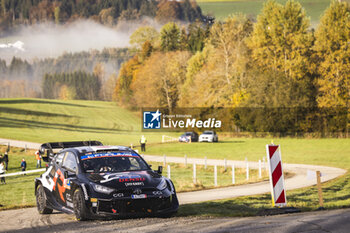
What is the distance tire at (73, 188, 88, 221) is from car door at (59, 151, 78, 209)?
1.12ft

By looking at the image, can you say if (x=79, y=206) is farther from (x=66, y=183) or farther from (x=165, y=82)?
(x=165, y=82)

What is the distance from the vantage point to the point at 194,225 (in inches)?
375

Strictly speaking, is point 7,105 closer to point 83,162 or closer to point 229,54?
point 229,54

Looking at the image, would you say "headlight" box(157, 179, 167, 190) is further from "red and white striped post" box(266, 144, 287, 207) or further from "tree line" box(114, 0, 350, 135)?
"tree line" box(114, 0, 350, 135)

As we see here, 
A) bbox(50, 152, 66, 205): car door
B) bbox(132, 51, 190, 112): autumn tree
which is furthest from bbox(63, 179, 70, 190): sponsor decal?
bbox(132, 51, 190, 112): autumn tree

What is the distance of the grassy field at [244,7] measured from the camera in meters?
101

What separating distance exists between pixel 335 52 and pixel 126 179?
206 ft

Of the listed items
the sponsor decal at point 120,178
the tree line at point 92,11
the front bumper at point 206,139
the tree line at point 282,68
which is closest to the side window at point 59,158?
the sponsor decal at point 120,178

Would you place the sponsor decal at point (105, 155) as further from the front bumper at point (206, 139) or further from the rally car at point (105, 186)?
the front bumper at point (206, 139)

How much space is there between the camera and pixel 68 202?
1136 centimetres

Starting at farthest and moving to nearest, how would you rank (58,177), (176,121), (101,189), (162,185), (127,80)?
(127,80)
(176,121)
(58,177)
(162,185)
(101,189)

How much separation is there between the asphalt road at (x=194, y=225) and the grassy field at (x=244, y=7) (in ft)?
297

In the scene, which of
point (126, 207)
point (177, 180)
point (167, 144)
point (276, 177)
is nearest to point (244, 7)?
point (167, 144)

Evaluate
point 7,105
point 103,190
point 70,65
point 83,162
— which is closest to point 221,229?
point 103,190
